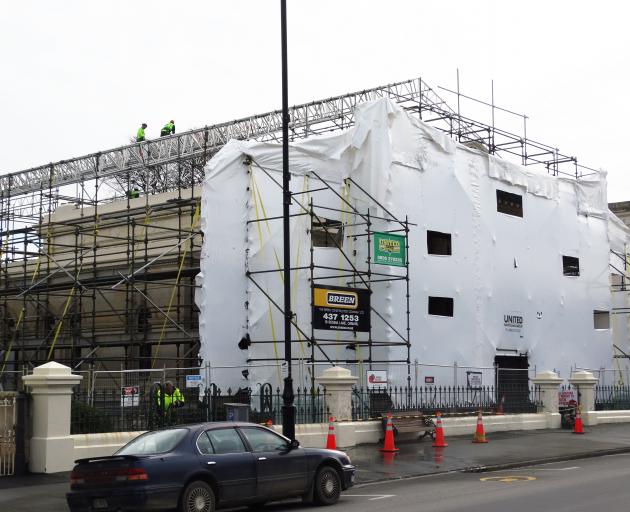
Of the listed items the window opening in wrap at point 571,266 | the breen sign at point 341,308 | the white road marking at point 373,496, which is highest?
the window opening in wrap at point 571,266

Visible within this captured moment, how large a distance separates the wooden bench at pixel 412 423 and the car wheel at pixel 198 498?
1054cm

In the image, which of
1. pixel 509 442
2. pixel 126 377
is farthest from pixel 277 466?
pixel 126 377

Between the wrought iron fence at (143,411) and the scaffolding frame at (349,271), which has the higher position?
the scaffolding frame at (349,271)

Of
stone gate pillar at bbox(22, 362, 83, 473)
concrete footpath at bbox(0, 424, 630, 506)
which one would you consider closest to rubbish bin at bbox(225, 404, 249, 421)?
concrete footpath at bbox(0, 424, 630, 506)

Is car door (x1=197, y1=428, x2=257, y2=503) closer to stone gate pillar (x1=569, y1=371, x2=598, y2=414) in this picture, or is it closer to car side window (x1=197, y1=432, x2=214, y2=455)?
car side window (x1=197, y1=432, x2=214, y2=455)

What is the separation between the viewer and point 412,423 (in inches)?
912

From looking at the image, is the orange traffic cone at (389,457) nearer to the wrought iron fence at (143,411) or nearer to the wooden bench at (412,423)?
the wooden bench at (412,423)

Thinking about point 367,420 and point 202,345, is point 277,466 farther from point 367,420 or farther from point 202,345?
point 202,345

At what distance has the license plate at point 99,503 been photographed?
1205cm

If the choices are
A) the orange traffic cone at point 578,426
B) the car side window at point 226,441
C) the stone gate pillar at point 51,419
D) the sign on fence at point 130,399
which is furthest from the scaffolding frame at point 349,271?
the car side window at point 226,441

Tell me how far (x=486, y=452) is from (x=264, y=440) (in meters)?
9.52

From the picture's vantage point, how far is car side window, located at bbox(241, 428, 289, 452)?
13523 millimetres

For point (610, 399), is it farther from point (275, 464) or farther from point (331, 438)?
point (275, 464)

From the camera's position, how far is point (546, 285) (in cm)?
3631
